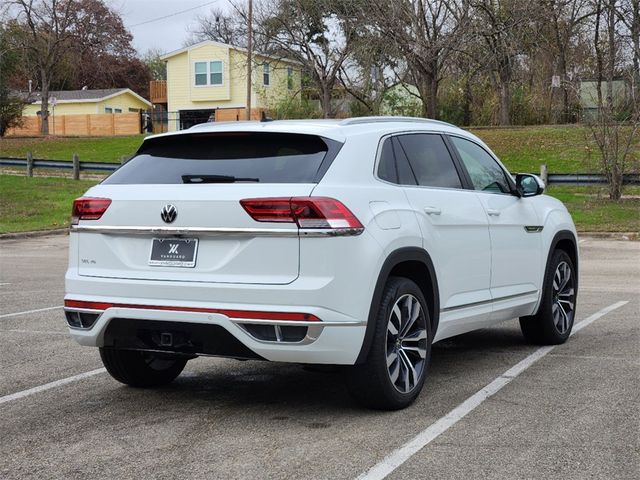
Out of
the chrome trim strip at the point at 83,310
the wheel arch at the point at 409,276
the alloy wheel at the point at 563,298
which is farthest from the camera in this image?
the alloy wheel at the point at 563,298

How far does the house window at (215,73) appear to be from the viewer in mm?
63469

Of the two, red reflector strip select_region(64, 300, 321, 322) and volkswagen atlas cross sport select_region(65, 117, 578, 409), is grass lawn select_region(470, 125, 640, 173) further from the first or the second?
red reflector strip select_region(64, 300, 321, 322)

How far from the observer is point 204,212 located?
5535 mm

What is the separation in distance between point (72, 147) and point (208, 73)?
16473 millimetres

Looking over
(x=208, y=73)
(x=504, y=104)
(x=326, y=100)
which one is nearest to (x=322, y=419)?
(x=504, y=104)

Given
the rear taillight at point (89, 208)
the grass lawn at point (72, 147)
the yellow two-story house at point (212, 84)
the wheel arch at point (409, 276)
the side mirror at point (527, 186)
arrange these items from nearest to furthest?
the wheel arch at point (409, 276) → the rear taillight at point (89, 208) → the side mirror at point (527, 186) → the grass lawn at point (72, 147) → the yellow two-story house at point (212, 84)

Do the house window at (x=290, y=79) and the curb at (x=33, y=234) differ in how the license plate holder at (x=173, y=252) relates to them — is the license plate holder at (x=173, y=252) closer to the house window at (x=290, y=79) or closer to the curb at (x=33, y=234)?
the curb at (x=33, y=234)

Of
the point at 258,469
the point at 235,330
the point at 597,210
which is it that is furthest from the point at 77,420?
the point at 597,210

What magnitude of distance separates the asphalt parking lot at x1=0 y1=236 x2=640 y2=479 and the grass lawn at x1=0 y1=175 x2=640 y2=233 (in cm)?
1425

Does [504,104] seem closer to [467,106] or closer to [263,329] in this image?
[467,106]

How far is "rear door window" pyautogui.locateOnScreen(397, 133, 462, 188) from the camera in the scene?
648 centimetres

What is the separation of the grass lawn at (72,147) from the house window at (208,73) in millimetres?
12877

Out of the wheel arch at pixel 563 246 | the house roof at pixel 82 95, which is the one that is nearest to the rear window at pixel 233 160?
the wheel arch at pixel 563 246

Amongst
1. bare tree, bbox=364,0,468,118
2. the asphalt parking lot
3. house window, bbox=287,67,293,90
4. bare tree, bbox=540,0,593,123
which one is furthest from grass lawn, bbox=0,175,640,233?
house window, bbox=287,67,293,90
